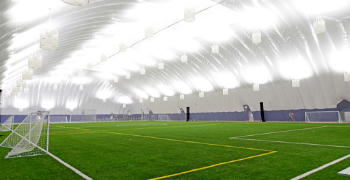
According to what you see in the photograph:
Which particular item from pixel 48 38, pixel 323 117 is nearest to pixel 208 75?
pixel 323 117

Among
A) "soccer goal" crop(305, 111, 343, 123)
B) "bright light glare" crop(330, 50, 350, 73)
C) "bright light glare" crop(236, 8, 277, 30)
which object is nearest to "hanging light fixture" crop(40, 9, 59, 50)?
"bright light glare" crop(236, 8, 277, 30)

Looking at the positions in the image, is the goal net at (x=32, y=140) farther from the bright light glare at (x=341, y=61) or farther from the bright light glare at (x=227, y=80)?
Answer: the bright light glare at (x=227, y=80)

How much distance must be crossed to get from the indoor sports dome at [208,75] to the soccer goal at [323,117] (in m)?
0.17

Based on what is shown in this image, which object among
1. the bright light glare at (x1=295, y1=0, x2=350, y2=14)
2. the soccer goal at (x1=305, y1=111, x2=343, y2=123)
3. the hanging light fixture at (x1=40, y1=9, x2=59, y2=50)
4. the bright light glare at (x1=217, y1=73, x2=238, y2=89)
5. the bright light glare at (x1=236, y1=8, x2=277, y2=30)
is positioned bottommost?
the soccer goal at (x1=305, y1=111, x2=343, y2=123)

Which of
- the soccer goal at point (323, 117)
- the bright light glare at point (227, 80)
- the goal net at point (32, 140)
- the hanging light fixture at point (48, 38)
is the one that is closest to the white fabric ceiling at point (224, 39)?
the bright light glare at point (227, 80)

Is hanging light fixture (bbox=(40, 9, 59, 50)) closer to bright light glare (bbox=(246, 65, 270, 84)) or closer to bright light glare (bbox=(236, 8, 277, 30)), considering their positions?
bright light glare (bbox=(236, 8, 277, 30))

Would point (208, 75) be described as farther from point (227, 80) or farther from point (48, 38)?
point (48, 38)

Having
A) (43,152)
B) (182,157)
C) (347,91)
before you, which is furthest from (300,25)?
(43,152)

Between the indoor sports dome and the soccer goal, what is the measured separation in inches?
6.7

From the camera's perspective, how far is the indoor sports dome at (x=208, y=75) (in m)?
6.97

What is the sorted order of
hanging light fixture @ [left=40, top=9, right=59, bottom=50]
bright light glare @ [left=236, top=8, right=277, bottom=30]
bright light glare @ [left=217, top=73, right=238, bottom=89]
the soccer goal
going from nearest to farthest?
hanging light fixture @ [left=40, top=9, right=59, bottom=50] < bright light glare @ [left=236, top=8, right=277, bottom=30] < the soccer goal < bright light glare @ [left=217, top=73, right=238, bottom=89]

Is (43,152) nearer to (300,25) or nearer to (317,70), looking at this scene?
(300,25)

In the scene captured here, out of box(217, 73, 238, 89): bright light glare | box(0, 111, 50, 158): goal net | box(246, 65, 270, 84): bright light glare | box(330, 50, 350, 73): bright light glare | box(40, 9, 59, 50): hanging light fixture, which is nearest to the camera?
box(0, 111, 50, 158): goal net

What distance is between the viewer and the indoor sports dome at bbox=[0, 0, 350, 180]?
6.97 m
